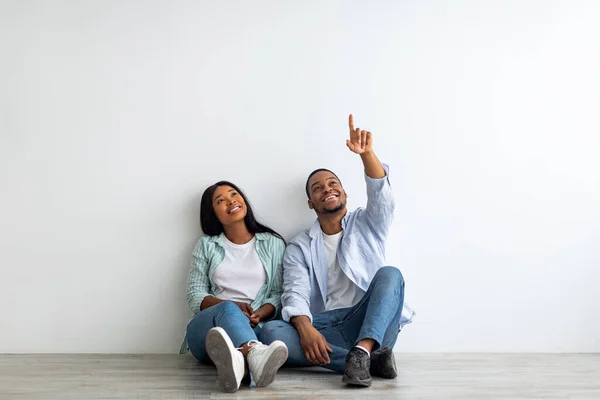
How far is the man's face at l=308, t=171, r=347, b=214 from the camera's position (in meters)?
2.89

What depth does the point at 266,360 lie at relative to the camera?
2258mm

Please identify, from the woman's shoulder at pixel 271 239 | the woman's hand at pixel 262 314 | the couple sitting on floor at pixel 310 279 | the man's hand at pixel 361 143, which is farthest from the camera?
the woman's shoulder at pixel 271 239

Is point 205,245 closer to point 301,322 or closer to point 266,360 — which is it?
point 301,322

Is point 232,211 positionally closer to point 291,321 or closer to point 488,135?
point 291,321

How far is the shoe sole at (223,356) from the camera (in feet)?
7.21

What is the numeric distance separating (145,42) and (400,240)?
1536mm

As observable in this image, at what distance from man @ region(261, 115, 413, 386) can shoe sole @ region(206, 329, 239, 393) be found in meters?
0.42

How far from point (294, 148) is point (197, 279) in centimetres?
77

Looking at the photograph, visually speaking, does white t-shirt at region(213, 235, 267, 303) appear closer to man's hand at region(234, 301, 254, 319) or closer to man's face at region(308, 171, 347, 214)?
man's hand at region(234, 301, 254, 319)

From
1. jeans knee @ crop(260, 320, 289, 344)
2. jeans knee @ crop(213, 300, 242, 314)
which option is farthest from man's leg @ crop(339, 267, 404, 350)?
jeans knee @ crop(213, 300, 242, 314)

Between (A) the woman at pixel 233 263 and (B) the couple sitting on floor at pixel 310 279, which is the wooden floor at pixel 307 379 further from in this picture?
(A) the woman at pixel 233 263

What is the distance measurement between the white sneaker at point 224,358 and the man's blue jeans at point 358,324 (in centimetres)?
42

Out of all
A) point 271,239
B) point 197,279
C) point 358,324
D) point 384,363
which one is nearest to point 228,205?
point 271,239

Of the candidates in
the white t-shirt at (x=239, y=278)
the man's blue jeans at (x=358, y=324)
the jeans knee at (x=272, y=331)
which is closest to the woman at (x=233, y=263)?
the white t-shirt at (x=239, y=278)
